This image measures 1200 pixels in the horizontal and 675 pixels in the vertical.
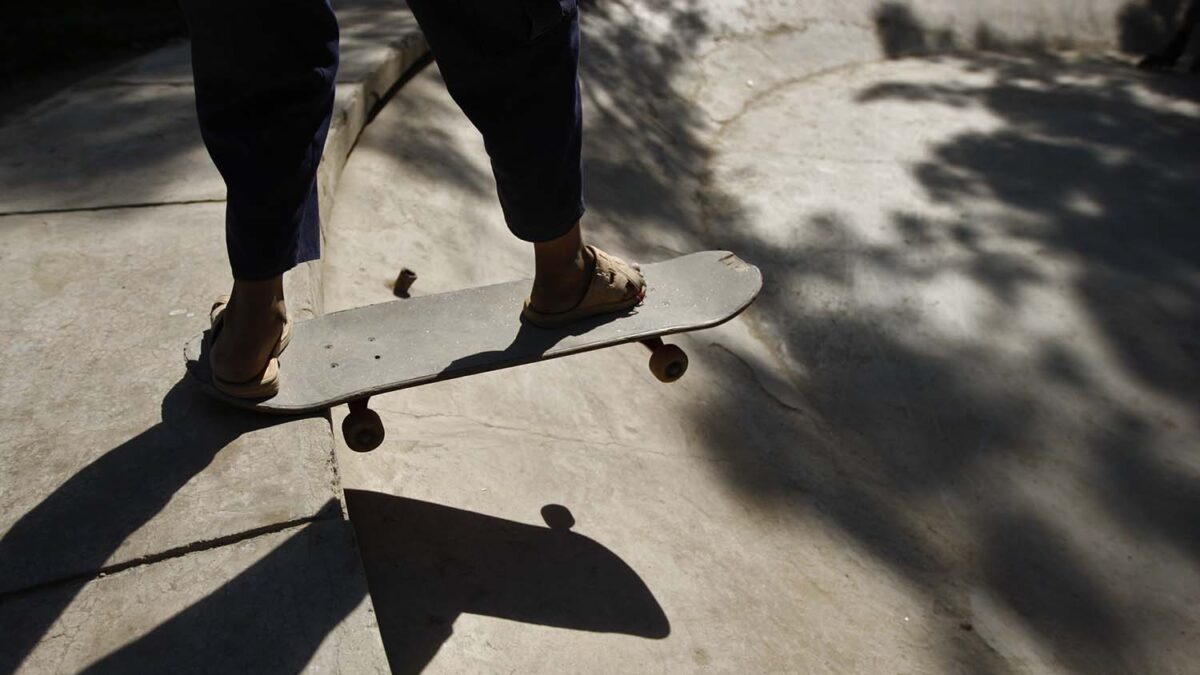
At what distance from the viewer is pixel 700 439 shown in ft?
7.11

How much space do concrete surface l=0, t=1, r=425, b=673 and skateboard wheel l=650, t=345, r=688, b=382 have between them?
611 millimetres

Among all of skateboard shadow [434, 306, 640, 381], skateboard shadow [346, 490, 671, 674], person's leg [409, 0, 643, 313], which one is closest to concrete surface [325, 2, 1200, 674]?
skateboard shadow [346, 490, 671, 674]

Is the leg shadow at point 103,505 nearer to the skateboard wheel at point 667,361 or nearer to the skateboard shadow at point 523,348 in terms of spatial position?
the skateboard shadow at point 523,348

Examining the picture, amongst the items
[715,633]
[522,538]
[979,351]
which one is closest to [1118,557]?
[979,351]

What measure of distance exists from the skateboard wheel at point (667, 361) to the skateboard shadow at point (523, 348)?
0.09 m

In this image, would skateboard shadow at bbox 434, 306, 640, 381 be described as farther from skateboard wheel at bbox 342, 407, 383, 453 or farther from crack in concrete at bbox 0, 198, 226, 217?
crack in concrete at bbox 0, 198, 226, 217

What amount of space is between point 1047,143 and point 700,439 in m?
2.45

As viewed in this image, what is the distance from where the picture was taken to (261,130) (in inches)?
54.8

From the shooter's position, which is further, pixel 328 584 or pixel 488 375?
pixel 488 375

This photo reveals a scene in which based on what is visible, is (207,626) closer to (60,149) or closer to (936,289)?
(60,149)

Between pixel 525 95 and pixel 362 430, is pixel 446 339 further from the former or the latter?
pixel 525 95

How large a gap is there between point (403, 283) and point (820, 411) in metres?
1.06

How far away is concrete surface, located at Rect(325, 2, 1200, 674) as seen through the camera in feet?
5.43

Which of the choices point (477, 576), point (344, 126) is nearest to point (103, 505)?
point (477, 576)
